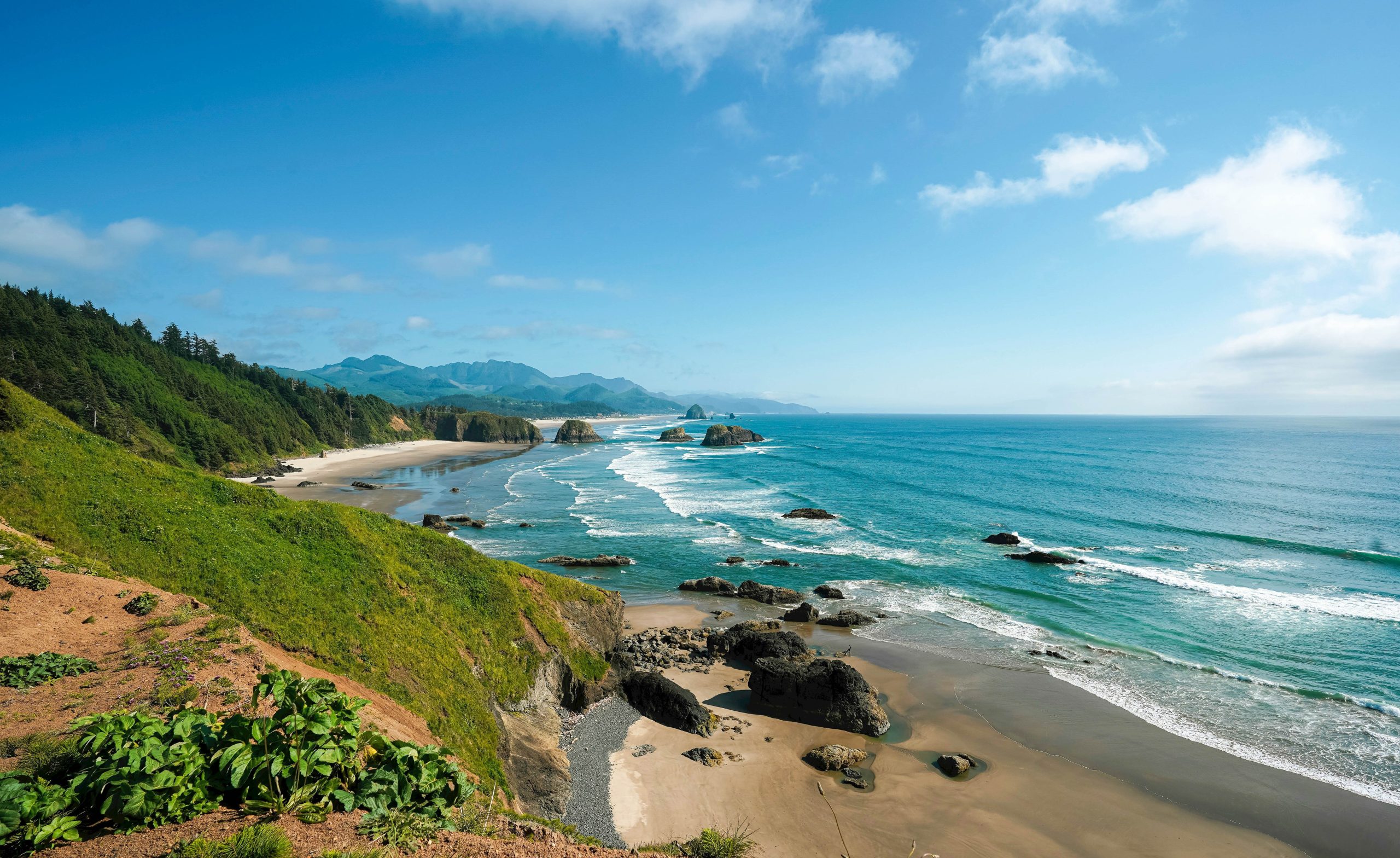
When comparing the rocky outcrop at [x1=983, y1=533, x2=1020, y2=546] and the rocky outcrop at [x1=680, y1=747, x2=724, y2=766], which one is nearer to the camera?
the rocky outcrop at [x1=680, y1=747, x2=724, y2=766]

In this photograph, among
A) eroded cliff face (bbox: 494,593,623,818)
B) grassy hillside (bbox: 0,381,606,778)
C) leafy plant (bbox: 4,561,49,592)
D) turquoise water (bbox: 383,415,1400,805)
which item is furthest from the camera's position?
turquoise water (bbox: 383,415,1400,805)

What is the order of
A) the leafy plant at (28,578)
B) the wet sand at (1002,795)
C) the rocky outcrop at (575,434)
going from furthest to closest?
1. the rocky outcrop at (575,434)
2. the wet sand at (1002,795)
3. the leafy plant at (28,578)

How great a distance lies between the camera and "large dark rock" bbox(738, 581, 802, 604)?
33.9m

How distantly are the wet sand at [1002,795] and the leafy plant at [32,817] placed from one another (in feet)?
36.0

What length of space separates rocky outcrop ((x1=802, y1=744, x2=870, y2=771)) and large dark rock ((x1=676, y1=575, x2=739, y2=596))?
16675 mm

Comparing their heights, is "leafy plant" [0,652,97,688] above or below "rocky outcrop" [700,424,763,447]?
above

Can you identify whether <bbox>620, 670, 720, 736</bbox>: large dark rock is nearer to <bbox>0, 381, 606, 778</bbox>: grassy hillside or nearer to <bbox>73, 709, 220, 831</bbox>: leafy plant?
<bbox>0, 381, 606, 778</bbox>: grassy hillside

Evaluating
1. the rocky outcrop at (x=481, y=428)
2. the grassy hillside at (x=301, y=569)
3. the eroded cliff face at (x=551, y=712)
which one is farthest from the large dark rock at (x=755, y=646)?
the rocky outcrop at (x=481, y=428)

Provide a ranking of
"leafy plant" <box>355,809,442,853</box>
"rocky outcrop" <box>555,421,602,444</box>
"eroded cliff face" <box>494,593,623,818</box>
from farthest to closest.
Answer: "rocky outcrop" <box>555,421,602,444</box>, "eroded cliff face" <box>494,593,623,818</box>, "leafy plant" <box>355,809,442,853</box>

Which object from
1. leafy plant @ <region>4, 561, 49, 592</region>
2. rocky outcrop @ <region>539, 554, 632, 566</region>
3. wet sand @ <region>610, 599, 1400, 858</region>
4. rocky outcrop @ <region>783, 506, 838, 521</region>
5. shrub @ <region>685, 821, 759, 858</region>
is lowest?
wet sand @ <region>610, 599, 1400, 858</region>

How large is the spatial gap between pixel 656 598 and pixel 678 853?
82.4 ft

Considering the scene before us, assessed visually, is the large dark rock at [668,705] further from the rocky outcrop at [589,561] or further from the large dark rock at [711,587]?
the rocky outcrop at [589,561]

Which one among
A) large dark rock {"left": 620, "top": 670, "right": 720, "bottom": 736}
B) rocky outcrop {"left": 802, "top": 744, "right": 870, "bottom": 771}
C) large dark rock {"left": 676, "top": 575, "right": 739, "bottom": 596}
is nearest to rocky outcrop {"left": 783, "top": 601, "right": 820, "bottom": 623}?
large dark rock {"left": 676, "top": 575, "right": 739, "bottom": 596}

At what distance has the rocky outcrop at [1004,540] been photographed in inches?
1799
